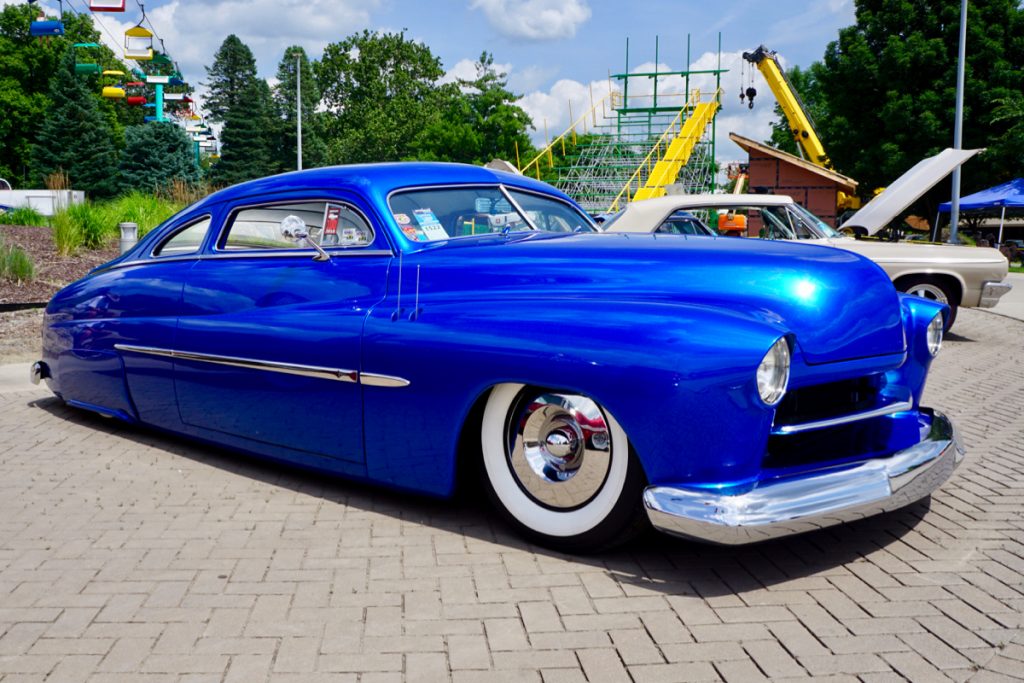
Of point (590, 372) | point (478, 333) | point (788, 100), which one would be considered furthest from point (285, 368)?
point (788, 100)

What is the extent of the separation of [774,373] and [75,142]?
4914 cm

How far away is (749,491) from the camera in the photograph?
2996mm

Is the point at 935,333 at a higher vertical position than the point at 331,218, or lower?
lower

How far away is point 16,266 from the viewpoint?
10820mm

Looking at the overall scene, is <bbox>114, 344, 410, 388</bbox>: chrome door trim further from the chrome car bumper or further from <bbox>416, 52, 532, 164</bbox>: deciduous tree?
<bbox>416, 52, 532, 164</bbox>: deciduous tree

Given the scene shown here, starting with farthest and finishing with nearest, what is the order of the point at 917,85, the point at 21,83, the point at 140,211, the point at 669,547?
the point at 21,83 → the point at 917,85 → the point at 140,211 → the point at 669,547

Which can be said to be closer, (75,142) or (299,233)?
(299,233)

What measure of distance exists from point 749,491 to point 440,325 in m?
1.36

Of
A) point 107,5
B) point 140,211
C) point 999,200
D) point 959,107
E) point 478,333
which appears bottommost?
point 478,333

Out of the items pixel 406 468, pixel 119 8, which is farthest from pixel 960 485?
pixel 119 8

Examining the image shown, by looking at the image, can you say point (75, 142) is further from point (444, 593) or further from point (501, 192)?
point (444, 593)

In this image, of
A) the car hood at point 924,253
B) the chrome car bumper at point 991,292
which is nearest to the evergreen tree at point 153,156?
the car hood at point 924,253

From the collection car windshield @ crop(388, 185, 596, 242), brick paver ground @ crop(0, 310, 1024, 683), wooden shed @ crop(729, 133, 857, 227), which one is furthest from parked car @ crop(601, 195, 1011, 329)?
wooden shed @ crop(729, 133, 857, 227)

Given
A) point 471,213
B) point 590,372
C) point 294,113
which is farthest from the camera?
point 294,113
